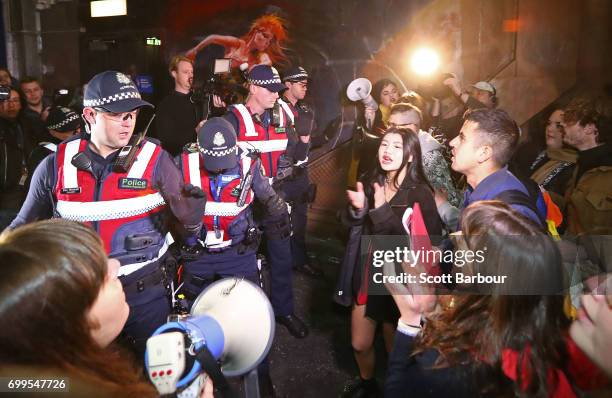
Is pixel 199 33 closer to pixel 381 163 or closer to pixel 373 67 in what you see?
pixel 373 67

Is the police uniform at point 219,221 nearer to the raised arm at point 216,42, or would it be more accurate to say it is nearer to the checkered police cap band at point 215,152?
the checkered police cap band at point 215,152

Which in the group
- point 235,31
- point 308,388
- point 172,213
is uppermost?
point 235,31

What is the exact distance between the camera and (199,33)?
903 cm

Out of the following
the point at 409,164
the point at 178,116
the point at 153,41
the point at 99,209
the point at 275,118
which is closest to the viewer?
the point at 99,209

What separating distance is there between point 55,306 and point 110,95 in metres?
1.95

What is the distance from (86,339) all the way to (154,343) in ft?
0.58

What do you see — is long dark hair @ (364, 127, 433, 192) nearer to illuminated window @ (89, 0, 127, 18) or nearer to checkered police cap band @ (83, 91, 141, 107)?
checkered police cap band @ (83, 91, 141, 107)

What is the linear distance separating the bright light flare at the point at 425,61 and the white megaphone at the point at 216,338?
598cm

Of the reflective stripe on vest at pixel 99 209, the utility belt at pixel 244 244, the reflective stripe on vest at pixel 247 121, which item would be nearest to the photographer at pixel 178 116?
the reflective stripe on vest at pixel 247 121

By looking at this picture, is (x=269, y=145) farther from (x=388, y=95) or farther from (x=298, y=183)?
(x=388, y=95)

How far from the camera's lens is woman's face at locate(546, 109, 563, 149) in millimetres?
4574

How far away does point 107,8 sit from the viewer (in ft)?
32.7

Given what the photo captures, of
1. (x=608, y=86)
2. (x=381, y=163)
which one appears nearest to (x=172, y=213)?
(x=381, y=163)

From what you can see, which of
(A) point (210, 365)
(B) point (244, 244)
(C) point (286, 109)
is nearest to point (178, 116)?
(C) point (286, 109)
